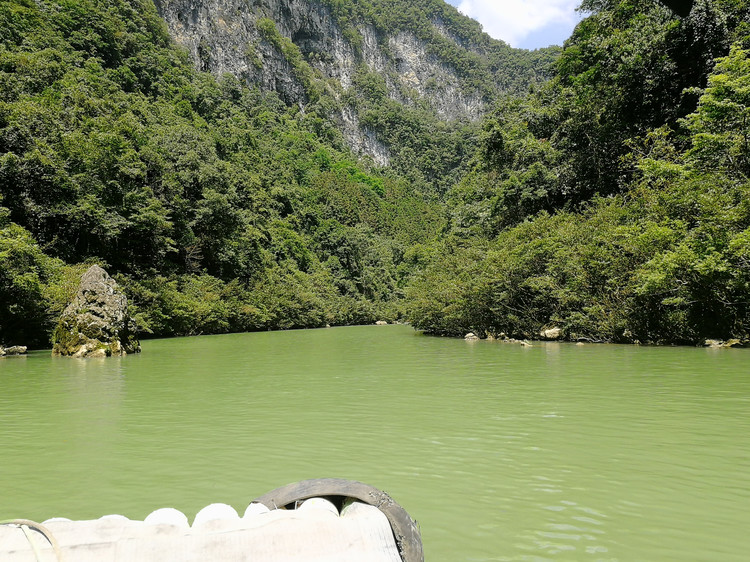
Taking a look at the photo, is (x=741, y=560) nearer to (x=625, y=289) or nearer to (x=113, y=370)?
(x=113, y=370)

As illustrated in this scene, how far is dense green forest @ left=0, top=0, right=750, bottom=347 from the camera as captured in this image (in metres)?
14.8

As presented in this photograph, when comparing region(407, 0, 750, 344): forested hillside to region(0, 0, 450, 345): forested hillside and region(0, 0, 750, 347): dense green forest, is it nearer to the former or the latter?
region(0, 0, 750, 347): dense green forest

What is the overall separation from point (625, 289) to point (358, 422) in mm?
12583

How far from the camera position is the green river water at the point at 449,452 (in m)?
3.07

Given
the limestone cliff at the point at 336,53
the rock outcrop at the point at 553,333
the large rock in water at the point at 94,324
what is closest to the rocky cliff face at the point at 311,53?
the limestone cliff at the point at 336,53

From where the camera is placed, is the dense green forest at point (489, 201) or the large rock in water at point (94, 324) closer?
the dense green forest at point (489, 201)

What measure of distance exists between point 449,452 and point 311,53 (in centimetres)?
11750

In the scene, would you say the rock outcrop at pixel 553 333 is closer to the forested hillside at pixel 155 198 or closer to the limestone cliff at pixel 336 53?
the forested hillside at pixel 155 198

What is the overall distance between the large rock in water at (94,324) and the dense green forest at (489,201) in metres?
1.69

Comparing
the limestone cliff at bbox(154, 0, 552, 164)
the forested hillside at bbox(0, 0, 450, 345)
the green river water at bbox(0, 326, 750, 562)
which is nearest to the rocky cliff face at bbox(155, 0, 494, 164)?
the limestone cliff at bbox(154, 0, 552, 164)

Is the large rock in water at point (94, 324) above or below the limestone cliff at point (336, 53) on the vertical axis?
below

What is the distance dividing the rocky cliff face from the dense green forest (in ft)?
92.5

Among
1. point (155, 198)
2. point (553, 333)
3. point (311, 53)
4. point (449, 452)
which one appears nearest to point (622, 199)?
point (553, 333)

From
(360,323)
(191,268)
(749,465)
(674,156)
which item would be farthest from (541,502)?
(360,323)
